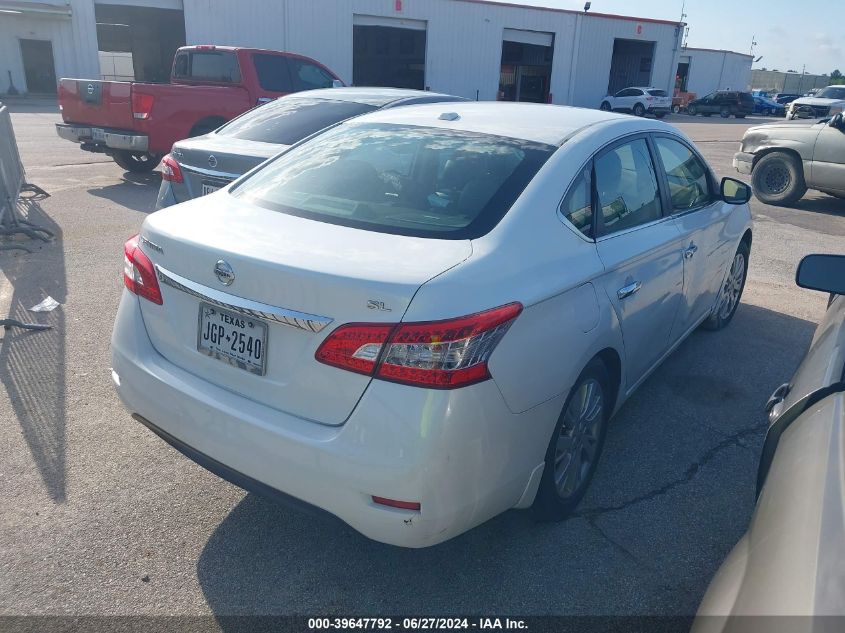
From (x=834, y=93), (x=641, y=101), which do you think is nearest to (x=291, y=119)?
(x=641, y=101)

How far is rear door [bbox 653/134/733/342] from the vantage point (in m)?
4.04

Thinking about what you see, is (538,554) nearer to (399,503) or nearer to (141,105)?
(399,503)

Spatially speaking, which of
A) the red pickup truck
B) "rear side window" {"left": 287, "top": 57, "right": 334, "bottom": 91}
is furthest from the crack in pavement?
"rear side window" {"left": 287, "top": 57, "right": 334, "bottom": 91}

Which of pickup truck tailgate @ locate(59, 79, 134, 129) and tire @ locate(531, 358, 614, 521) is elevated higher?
pickup truck tailgate @ locate(59, 79, 134, 129)

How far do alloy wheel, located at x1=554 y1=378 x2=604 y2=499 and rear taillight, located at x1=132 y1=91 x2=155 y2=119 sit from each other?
867cm

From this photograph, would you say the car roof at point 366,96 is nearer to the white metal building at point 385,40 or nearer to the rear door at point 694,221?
the rear door at point 694,221

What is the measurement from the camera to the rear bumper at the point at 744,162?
11.9m

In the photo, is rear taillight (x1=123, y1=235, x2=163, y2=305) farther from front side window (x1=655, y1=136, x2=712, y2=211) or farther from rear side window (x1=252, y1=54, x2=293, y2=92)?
rear side window (x1=252, y1=54, x2=293, y2=92)

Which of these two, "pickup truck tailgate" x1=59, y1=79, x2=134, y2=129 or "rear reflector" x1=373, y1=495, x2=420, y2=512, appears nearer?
"rear reflector" x1=373, y1=495, x2=420, y2=512

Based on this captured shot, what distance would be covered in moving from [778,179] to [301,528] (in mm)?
11133

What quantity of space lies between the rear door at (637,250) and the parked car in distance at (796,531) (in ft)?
3.66

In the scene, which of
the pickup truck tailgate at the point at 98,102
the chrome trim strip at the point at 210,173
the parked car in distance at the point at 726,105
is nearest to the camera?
the chrome trim strip at the point at 210,173

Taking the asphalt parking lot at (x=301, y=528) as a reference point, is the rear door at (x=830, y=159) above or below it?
above

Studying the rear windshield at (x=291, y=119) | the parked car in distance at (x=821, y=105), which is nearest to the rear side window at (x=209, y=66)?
the rear windshield at (x=291, y=119)
